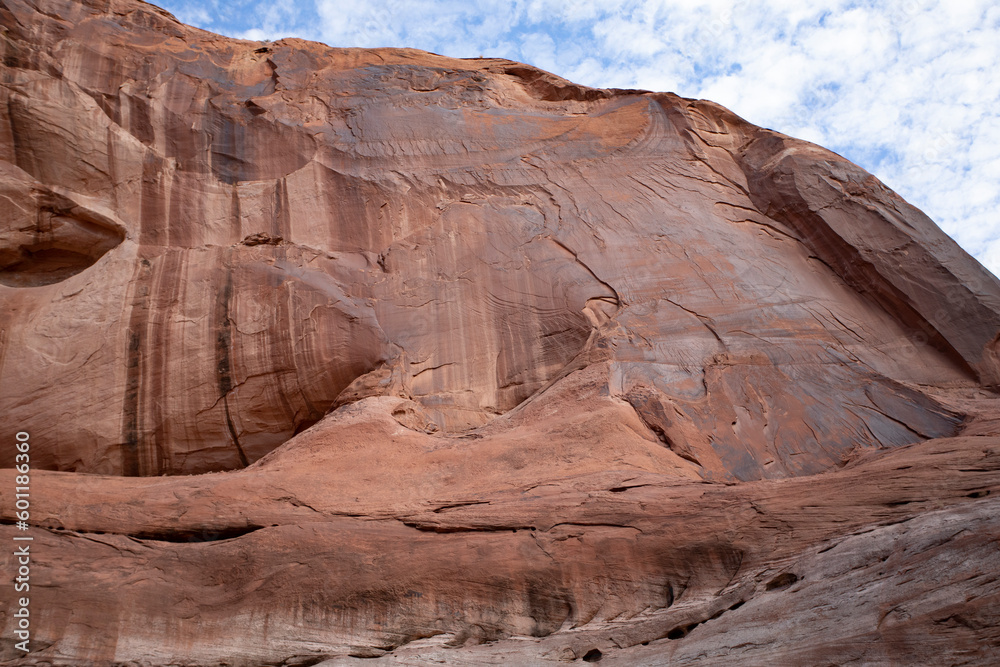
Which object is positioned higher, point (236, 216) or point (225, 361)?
point (236, 216)

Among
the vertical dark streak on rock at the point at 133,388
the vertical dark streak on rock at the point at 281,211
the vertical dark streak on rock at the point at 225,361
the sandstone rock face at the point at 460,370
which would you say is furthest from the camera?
the vertical dark streak on rock at the point at 281,211

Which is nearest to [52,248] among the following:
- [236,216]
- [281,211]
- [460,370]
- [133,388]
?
[236,216]

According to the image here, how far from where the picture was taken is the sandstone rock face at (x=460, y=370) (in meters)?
6.84

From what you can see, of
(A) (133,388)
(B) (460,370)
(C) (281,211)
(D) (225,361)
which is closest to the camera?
(A) (133,388)

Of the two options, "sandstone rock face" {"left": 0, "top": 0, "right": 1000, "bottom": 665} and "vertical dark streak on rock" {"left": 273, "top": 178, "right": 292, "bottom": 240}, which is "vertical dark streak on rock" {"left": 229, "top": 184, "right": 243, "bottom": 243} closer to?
"sandstone rock face" {"left": 0, "top": 0, "right": 1000, "bottom": 665}

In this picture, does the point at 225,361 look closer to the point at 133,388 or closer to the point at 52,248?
the point at 133,388

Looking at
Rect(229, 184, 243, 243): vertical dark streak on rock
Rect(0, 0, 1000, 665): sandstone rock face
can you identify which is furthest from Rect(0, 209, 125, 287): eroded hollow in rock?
Rect(229, 184, 243, 243): vertical dark streak on rock

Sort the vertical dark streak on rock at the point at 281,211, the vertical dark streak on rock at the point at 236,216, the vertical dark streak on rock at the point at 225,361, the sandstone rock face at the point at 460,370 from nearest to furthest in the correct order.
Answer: the sandstone rock face at the point at 460,370 < the vertical dark streak on rock at the point at 225,361 < the vertical dark streak on rock at the point at 236,216 < the vertical dark streak on rock at the point at 281,211

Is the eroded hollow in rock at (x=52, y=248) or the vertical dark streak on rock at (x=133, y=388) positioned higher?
the eroded hollow in rock at (x=52, y=248)

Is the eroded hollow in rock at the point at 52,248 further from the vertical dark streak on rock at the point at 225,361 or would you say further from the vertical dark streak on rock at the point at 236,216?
the vertical dark streak on rock at the point at 225,361

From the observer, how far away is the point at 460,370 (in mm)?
10852

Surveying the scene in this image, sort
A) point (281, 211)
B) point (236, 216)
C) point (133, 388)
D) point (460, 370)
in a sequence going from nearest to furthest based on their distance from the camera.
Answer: point (133, 388)
point (460, 370)
point (236, 216)
point (281, 211)

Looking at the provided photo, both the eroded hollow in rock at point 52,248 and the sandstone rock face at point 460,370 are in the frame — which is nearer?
the sandstone rock face at point 460,370

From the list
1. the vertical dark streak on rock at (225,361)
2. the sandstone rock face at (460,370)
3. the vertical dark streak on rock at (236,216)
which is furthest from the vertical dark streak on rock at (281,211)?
the vertical dark streak on rock at (225,361)
